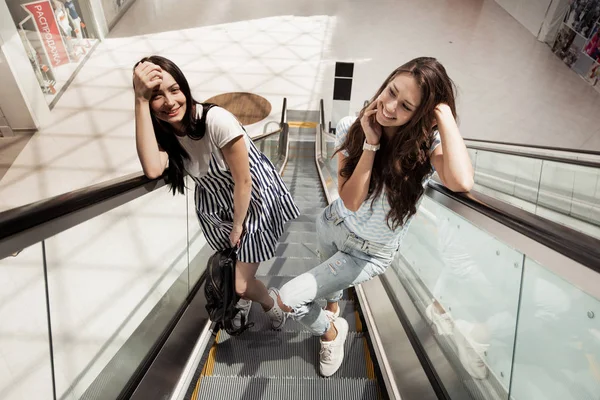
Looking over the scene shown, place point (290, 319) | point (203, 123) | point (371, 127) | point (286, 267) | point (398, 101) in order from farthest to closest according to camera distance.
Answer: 1. point (286, 267)
2. point (290, 319)
3. point (203, 123)
4. point (371, 127)
5. point (398, 101)

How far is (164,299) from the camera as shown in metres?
2.45

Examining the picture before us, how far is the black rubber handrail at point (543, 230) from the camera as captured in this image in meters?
1.04

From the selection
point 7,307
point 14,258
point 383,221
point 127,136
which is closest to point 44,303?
point 7,307

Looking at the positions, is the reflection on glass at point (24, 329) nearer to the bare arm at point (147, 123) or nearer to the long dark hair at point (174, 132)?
the bare arm at point (147, 123)

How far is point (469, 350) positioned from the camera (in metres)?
1.89

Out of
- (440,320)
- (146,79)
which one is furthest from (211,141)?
(440,320)

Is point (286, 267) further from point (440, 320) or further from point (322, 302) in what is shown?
point (440, 320)

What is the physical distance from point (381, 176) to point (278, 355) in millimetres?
1331

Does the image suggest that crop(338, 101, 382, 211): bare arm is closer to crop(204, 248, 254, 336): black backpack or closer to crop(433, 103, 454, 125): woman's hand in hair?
crop(433, 103, 454, 125): woman's hand in hair

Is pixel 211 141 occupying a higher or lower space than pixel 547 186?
higher

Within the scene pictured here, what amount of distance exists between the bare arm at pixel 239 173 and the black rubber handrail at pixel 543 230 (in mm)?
963

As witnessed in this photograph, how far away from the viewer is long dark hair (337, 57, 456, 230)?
5.12 ft

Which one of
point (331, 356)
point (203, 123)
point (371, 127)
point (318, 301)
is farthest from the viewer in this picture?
point (318, 301)

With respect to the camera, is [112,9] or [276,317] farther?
[112,9]
